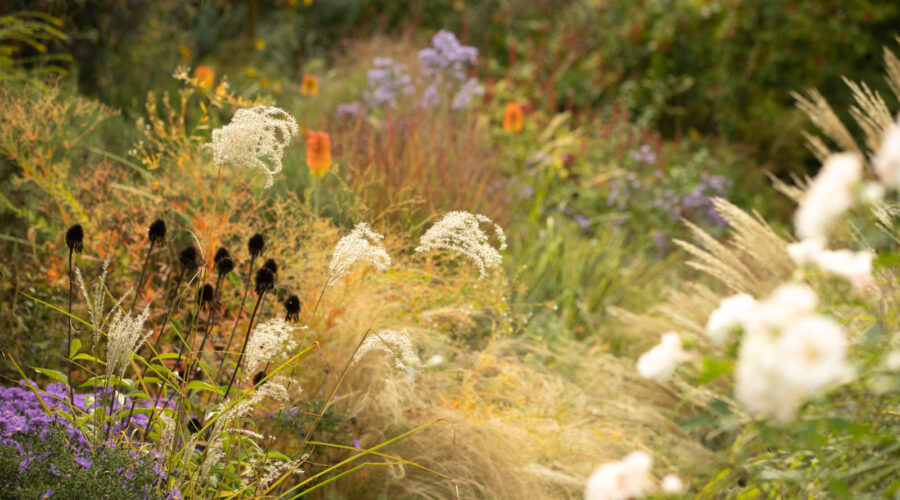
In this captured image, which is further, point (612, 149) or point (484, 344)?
point (612, 149)

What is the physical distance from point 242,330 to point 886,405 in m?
1.78

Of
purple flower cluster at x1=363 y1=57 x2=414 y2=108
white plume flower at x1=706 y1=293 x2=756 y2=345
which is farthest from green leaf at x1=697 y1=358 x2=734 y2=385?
purple flower cluster at x1=363 y1=57 x2=414 y2=108

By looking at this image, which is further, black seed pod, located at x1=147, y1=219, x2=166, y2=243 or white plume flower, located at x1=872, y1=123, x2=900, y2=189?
black seed pod, located at x1=147, y1=219, x2=166, y2=243

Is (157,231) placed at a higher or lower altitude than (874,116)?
lower

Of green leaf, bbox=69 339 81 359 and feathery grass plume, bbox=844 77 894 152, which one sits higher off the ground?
feathery grass plume, bbox=844 77 894 152

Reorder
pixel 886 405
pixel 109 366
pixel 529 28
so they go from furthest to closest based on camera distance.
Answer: pixel 529 28
pixel 886 405
pixel 109 366

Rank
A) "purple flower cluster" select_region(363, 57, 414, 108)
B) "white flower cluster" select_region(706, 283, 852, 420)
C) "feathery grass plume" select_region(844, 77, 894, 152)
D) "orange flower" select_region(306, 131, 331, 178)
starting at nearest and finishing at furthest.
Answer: "white flower cluster" select_region(706, 283, 852, 420)
"feathery grass plume" select_region(844, 77, 894, 152)
"orange flower" select_region(306, 131, 331, 178)
"purple flower cluster" select_region(363, 57, 414, 108)

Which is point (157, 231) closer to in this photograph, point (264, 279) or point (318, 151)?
point (264, 279)

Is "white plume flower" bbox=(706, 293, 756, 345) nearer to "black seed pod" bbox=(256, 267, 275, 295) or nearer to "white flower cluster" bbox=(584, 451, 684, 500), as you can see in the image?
"white flower cluster" bbox=(584, 451, 684, 500)

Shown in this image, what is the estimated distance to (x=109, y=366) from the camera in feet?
4.53

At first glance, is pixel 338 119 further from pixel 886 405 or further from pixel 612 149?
pixel 886 405

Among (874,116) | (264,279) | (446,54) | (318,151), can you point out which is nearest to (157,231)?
(264,279)

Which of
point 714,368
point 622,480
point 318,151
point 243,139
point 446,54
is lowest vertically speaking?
point 622,480

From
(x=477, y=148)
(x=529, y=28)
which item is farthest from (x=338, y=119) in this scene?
(x=529, y=28)
